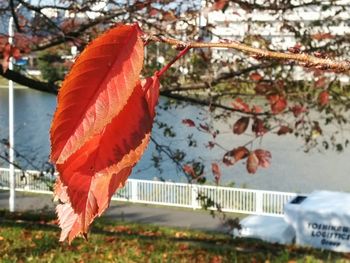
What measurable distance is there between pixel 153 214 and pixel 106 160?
8906 millimetres

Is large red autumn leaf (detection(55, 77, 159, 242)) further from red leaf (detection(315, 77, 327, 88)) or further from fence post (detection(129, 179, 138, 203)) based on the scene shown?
fence post (detection(129, 179, 138, 203))

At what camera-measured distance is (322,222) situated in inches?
278

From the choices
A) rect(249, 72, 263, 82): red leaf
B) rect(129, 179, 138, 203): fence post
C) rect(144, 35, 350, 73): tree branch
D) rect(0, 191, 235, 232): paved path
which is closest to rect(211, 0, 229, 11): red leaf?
rect(249, 72, 263, 82): red leaf

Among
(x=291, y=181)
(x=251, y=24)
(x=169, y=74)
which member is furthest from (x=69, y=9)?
(x=291, y=181)

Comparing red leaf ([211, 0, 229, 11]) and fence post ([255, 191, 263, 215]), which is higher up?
red leaf ([211, 0, 229, 11])

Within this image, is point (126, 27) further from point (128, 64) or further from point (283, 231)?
point (283, 231)

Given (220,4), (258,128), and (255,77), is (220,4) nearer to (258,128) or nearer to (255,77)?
(258,128)

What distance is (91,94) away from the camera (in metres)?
0.35

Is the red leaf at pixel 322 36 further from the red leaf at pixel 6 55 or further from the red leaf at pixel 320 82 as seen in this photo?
the red leaf at pixel 6 55

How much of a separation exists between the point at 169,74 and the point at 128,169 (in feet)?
9.72

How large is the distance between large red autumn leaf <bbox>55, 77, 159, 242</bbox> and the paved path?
A: 7558 millimetres

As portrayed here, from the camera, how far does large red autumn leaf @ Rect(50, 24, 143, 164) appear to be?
34 cm

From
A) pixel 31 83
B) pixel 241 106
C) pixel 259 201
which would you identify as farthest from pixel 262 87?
pixel 259 201

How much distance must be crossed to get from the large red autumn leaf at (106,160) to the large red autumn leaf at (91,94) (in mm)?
23
